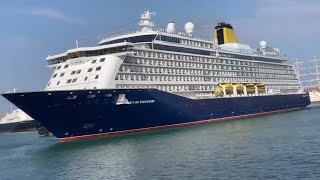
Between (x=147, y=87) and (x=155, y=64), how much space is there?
175 inches

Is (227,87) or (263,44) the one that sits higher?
(263,44)

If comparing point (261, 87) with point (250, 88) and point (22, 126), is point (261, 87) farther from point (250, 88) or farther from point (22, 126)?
point (22, 126)

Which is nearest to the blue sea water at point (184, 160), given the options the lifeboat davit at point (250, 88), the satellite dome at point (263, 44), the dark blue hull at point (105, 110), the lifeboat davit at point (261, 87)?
the dark blue hull at point (105, 110)

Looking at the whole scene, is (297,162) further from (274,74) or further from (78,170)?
(274,74)

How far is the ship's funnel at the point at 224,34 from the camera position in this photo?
74.2 m

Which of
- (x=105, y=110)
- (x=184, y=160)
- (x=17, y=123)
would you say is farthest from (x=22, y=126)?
(x=184, y=160)

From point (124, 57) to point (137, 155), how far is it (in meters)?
19.1

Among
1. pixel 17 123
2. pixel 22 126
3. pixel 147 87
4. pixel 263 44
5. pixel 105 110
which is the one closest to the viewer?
pixel 105 110

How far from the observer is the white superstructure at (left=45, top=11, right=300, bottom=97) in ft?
150

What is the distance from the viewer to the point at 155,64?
167 ft

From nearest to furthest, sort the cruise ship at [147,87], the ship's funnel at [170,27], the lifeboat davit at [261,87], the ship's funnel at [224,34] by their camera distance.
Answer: the cruise ship at [147,87]
the ship's funnel at [170,27]
the lifeboat davit at [261,87]
the ship's funnel at [224,34]

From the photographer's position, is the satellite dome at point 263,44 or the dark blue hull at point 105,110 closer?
the dark blue hull at point 105,110

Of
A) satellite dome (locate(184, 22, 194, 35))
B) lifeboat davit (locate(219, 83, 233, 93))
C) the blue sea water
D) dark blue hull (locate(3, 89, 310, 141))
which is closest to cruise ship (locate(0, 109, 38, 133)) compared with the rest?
satellite dome (locate(184, 22, 194, 35))

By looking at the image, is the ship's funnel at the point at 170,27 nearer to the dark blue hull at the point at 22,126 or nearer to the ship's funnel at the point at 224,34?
the ship's funnel at the point at 224,34
